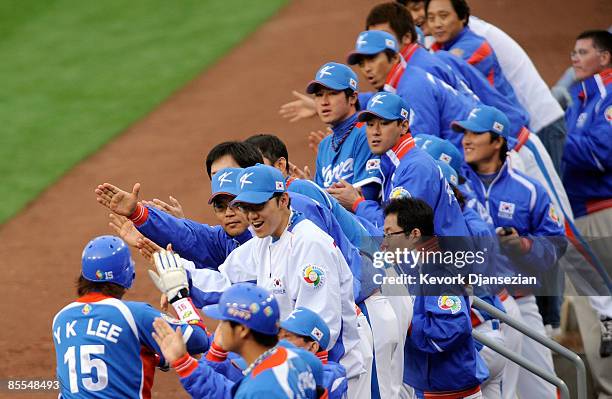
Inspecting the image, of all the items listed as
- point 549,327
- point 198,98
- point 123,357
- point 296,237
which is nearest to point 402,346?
point 296,237

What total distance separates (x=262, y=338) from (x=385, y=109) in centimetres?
231

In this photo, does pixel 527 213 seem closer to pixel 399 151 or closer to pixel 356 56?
pixel 399 151

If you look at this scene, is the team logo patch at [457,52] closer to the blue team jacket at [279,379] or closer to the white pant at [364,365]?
the white pant at [364,365]

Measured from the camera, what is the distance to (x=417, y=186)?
5.94 meters

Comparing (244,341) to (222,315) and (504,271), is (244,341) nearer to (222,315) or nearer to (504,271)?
(222,315)

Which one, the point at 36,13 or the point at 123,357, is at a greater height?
the point at 123,357

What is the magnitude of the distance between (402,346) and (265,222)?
3.52ft

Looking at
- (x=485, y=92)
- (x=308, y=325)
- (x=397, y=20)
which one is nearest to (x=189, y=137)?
(x=485, y=92)

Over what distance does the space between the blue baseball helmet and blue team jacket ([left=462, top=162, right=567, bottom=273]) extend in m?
2.80

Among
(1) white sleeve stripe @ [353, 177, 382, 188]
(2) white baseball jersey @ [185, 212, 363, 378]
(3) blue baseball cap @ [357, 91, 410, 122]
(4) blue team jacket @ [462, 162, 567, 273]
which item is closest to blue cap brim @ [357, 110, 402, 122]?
(3) blue baseball cap @ [357, 91, 410, 122]

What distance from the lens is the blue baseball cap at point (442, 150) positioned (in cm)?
658

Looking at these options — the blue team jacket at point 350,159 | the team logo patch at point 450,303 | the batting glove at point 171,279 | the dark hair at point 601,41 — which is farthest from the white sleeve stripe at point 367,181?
the dark hair at point 601,41

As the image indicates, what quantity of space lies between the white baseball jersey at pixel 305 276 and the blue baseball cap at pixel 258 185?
0.74 feet

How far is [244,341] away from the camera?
4.04m
